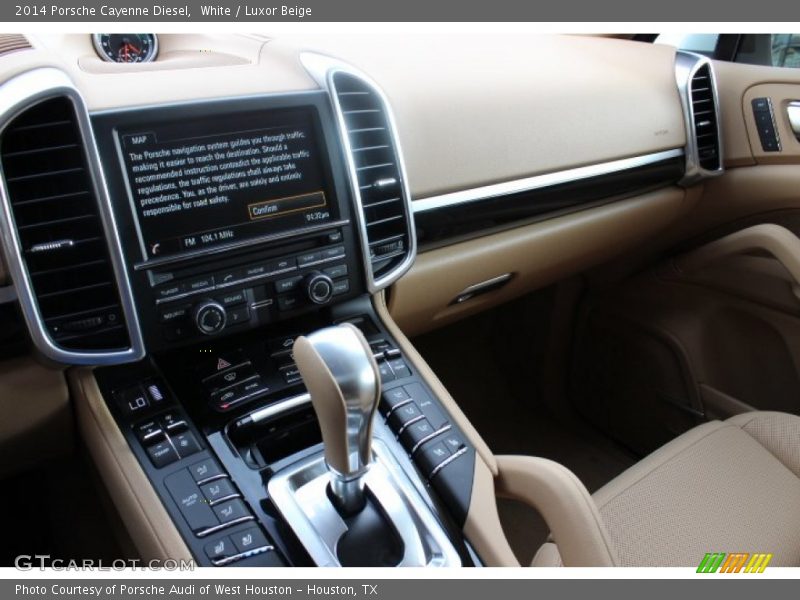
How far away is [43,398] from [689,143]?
4.08 feet

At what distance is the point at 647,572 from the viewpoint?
2.68 ft

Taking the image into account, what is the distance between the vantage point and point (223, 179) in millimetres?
811

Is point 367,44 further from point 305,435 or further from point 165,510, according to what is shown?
point 165,510

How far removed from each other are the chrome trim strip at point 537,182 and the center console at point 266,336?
0.42 feet

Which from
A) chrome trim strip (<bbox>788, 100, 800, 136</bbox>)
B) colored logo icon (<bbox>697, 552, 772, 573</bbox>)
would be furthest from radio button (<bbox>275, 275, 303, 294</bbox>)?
chrome trim strip (<bbox>788, 100, 800, 136</bbox>)

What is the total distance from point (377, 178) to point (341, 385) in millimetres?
377

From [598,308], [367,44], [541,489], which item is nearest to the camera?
[541,489]

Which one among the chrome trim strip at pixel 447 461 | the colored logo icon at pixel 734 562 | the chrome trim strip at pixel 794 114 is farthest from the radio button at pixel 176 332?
the chrome trim strip at pixel 794 114

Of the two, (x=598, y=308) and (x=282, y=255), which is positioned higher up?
(x=282, y=255)

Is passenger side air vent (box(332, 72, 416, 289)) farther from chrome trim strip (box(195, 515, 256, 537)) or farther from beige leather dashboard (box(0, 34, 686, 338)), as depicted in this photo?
chrome trim strip (box(195, 515, 256, 537))

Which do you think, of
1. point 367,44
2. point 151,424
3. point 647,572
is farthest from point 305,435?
point 367,44

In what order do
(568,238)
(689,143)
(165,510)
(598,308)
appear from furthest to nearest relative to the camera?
(598,308) < (689,143) < (568,238) < (165,510)

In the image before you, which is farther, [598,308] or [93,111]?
[598,308]

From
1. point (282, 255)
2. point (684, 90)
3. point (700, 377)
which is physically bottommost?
point (700, 377)
